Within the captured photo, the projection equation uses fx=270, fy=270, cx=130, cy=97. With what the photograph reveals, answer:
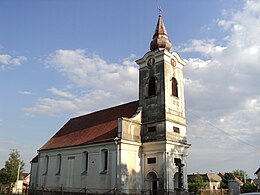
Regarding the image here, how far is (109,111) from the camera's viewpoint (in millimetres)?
34531

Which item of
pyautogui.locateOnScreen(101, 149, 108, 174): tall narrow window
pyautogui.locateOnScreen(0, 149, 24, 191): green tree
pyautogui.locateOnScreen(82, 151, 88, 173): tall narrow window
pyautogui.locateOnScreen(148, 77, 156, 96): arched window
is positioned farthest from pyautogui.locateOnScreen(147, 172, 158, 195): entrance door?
pyautogui.locateOnScreen(0, 149, 24, 191): green tree

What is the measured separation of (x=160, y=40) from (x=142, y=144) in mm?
12086

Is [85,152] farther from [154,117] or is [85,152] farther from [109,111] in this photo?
[154,117]

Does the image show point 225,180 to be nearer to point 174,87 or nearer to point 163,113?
point 174,87

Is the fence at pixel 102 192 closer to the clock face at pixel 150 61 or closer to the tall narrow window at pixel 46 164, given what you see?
the tall narrow window at pixel 46 164

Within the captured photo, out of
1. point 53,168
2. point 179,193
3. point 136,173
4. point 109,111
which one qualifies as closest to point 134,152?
point 136,173

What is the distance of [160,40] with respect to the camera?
103 feet

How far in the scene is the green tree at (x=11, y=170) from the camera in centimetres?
4888

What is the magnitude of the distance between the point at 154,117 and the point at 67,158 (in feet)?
40.1

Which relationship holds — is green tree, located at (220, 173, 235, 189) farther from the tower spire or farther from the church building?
the tower spire

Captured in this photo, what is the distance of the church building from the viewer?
1041 inches

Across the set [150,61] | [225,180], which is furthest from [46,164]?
[225,180]

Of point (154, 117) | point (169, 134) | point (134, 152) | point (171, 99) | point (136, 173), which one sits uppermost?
point (171, 99)

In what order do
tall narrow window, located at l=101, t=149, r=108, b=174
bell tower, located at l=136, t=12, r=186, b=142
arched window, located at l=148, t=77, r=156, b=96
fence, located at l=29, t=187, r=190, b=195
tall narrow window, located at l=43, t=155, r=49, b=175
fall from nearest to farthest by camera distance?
fence, located at l=29, t=187, r=190, b=195 < bell tower, located at l=136, t=12, r=186, b=142 < tall narrow window, located at l=101, t=149, r=108, b=174 < arched window, located at l=148, t=77, r=156, b=96 < tall narrow window, located at l=43, t=155, r=49, b=175
